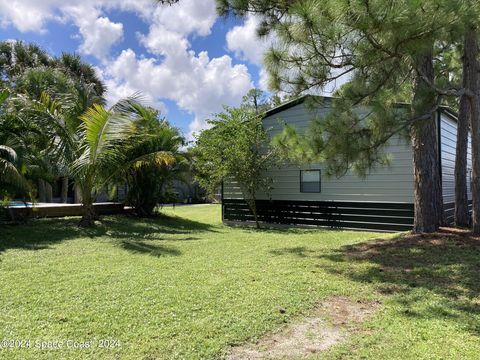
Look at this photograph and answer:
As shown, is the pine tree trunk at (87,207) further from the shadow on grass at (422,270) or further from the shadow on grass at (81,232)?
the shadow on grass at (422,270)

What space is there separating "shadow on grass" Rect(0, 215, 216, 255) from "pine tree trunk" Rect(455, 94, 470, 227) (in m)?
5.72

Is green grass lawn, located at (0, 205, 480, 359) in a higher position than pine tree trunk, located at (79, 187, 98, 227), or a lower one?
lower

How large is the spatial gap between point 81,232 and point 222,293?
238 inches

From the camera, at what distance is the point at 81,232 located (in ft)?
30.9

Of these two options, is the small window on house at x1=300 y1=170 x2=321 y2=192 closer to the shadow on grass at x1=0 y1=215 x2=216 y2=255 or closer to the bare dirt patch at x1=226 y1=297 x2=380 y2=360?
the shadow on grass at x1=0 y1=215 x2=216 y2=255

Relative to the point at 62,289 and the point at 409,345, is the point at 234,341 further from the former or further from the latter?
the point at 62,289

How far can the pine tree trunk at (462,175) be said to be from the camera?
8.45 meters

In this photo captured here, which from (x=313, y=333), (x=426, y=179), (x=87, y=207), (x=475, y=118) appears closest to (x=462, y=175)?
(x=426, y=179)

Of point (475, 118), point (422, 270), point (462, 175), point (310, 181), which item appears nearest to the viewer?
point (422, 270)

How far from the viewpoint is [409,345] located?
3.19 m

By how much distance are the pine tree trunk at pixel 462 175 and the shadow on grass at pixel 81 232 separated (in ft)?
18.8

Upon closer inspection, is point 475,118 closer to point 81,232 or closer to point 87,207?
point 81,232

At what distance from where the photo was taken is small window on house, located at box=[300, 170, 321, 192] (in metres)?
12.7

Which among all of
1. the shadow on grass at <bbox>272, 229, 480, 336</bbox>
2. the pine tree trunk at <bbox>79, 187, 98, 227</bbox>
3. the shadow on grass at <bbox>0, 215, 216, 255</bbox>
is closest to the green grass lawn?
the shadow on grass at <bbox>272, 229, 480, 336</bbox>
